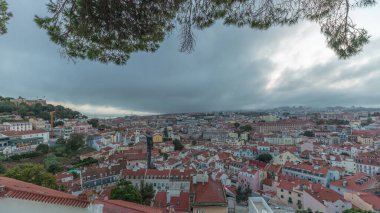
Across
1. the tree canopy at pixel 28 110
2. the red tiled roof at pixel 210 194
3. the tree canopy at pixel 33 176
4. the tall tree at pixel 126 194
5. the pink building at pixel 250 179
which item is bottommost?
the pink building at pixel 250 179

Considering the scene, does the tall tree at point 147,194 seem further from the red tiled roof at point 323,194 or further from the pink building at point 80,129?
the pink building at point 80,129

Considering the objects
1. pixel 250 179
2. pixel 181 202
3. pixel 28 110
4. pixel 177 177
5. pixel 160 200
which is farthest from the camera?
pixel 28 110

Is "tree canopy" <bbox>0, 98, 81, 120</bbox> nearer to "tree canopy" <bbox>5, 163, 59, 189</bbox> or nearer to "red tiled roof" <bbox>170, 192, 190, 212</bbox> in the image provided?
"tree canopy" <bbox>5, 163, 59, 189</bbox>

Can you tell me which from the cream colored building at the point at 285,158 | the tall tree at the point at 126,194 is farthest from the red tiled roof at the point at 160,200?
the cream colored building at the point at 285,158

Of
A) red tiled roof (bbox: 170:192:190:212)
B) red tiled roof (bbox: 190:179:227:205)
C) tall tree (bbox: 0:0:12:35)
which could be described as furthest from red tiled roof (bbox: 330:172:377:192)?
tall tree (bbox: 0:0:12:35)

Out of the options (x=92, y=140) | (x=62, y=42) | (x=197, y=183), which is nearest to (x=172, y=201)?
(x=197, y=183)

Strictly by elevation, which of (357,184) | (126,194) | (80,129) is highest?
(80,129)

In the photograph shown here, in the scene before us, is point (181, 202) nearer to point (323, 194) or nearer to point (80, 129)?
point (323, 194)

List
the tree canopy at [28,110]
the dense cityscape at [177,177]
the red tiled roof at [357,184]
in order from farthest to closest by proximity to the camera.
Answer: the tree canopy at [28,110] < the red tiled roof at [357,184] < the dense cityscape at [177,177]

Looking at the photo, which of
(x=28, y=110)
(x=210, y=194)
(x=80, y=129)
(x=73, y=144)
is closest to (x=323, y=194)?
(x=210, y=194)

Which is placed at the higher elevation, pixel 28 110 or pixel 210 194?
pixel 28 110

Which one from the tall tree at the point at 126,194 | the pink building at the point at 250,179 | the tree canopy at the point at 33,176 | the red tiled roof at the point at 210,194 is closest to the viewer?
the tree canopy at the point at 33,176

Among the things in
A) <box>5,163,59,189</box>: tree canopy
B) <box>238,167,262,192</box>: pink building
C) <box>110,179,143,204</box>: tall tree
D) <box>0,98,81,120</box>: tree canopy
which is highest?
<box>0,98,81,120</box>: tree canopy

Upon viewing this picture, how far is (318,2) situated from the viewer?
128 inches
